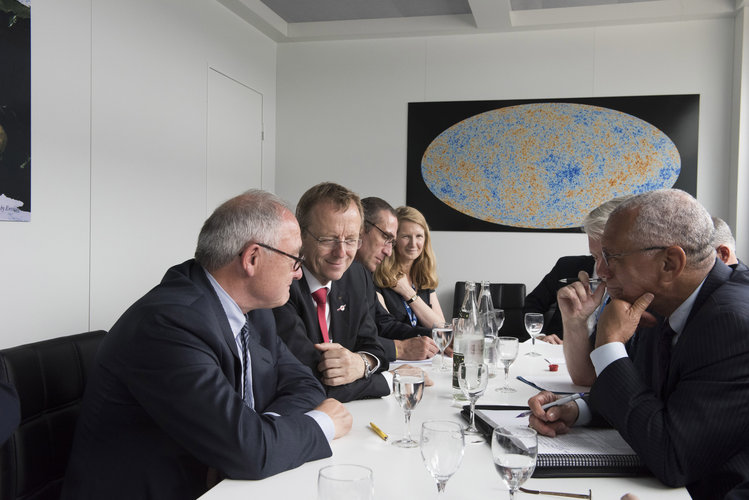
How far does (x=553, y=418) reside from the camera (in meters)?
1.61

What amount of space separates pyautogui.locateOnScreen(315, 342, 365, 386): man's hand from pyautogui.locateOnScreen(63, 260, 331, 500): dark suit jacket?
1.40ft

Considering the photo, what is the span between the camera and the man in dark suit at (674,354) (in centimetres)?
134

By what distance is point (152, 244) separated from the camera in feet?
13.7

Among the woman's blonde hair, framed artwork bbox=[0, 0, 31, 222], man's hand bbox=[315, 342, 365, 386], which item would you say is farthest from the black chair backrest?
framed artwork bbox=[0, 0, 31, 222]

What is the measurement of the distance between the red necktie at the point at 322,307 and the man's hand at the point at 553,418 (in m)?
0.97

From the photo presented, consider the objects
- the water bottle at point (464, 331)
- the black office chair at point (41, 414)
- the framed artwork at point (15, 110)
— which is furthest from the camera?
the framed artwork at point (15, 110)

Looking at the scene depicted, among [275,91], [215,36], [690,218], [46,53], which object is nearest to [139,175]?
[46,53]

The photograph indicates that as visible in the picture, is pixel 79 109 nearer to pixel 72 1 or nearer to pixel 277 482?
pixel 72 1

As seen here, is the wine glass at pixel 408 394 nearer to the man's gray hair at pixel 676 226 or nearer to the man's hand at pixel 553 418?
the man's hand at pixel 553 418

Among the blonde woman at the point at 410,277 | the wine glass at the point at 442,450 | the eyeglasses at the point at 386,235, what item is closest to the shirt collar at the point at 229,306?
the wine glass at the point at 442,450

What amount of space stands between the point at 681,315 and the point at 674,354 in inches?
6.6

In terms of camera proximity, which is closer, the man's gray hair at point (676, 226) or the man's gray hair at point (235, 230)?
the man's gray hair at point (676, 226)

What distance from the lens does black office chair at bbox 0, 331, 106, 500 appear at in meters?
1.65

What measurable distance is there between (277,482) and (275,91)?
16.9 ft
